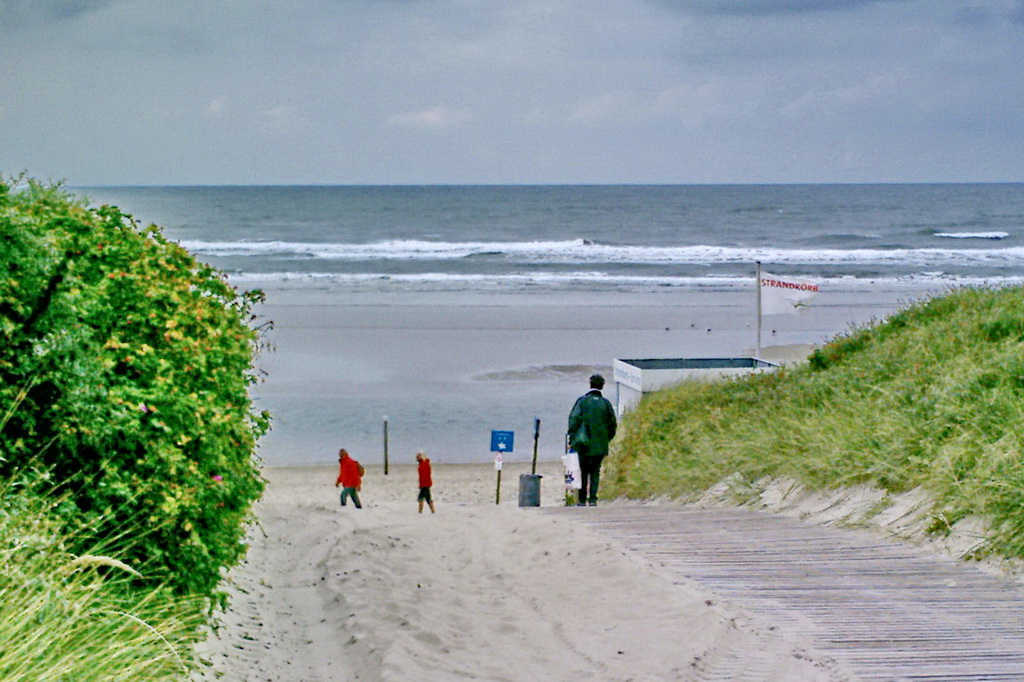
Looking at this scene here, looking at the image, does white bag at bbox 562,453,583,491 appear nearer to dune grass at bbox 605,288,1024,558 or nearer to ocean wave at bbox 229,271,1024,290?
dune grass at bbox 605,288,1024,558

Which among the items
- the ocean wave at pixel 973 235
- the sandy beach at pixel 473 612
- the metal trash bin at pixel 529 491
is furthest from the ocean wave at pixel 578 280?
the sandy beach at pixel 473 612

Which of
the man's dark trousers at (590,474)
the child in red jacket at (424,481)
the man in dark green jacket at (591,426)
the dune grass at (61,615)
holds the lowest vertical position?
the child in red jacket at (424,481)

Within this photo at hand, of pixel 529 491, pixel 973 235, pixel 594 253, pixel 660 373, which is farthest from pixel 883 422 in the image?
pixel 973 235

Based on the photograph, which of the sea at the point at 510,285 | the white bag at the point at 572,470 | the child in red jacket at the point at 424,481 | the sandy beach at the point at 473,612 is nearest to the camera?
the sandy beach at the point at 473,612

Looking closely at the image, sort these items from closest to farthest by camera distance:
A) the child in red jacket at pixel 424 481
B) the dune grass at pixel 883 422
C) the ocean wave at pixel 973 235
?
the dune grass at pixel 883 422
the child in red jacket at pixel 424 481
the ocean wave at pixel 973 235

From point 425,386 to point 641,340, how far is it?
28.0ft

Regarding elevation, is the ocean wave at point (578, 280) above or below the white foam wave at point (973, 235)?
below

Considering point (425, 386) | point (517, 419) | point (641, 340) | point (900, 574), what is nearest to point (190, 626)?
point (900, 574)

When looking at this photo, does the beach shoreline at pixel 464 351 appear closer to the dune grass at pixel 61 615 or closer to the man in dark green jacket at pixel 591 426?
the man in dark green jacket at pixel 591 426

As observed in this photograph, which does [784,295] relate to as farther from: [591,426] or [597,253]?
[597,253]

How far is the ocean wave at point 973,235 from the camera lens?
8050 cm

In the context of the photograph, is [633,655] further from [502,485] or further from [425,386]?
[425,386]

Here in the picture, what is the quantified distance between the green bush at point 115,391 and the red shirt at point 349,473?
9061 millimetres

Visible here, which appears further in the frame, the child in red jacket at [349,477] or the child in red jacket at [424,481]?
the child in red jacket at [424,481]
